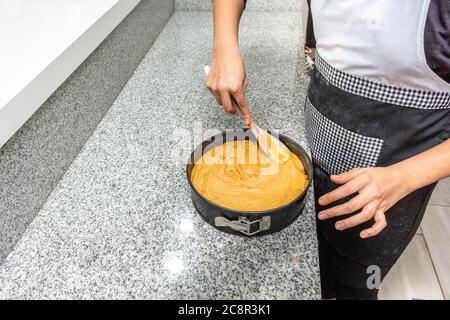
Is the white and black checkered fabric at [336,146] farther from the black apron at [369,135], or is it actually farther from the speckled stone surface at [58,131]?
the speckled stone surface at [58,131]

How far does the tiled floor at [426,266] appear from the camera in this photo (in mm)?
1563

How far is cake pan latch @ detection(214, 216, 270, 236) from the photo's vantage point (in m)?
0.67

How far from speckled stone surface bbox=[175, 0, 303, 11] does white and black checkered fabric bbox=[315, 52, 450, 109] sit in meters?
1.09

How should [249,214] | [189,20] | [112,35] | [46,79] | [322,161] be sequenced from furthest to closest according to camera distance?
[189,20] → [112,35] → [322,161] → [46,79] → [249,214]

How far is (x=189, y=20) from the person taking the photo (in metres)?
1.72

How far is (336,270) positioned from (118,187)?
74cm

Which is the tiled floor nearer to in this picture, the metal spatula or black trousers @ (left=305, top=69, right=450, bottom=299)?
black trousers @ (left=305, top=69, right=450, bottom=299)

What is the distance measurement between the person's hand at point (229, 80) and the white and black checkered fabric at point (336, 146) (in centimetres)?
21

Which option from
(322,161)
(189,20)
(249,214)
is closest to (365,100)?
(322,161)

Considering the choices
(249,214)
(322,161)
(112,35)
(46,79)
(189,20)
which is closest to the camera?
(249,214)

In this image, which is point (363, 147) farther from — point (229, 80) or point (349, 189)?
point (229, 80)

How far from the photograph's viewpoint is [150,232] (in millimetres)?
750

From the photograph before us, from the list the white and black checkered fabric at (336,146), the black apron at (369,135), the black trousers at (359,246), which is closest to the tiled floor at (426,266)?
the black trousers at (359,246)

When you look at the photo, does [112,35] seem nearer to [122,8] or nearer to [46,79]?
[122,8]
